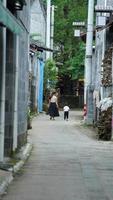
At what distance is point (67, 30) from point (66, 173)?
53.0m

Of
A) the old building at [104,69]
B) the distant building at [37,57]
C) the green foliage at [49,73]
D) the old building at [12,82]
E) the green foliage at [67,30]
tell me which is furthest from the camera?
the green foliage at [67,30]

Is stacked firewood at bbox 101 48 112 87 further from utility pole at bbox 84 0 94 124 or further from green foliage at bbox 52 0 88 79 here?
green foliage at bbox 52 0 88 79

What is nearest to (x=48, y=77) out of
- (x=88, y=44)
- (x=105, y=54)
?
(x=88, y=44)

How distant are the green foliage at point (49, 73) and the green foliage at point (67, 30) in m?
9.48

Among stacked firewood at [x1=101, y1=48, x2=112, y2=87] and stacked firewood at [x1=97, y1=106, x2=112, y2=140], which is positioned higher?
stacked firewood at [x1=101, y1=48, x2=112, y2=87]

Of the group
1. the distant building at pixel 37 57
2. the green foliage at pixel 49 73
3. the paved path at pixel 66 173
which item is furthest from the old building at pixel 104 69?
the green foliage at pixel 49 73

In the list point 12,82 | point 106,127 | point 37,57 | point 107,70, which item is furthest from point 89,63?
point 12,82

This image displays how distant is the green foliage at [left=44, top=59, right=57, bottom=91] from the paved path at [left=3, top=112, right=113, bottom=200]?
28.5m

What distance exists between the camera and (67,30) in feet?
220

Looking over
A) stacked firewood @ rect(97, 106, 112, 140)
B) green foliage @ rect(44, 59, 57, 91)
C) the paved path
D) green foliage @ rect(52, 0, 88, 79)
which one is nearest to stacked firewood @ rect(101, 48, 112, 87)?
stacked firewood @ rect(97, 106, 112, 140)

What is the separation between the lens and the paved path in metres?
11.6

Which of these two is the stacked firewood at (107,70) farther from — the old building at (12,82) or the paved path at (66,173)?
the old building at (12,82)

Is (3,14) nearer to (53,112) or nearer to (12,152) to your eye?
(12,152)

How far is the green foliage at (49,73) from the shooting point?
5325 centimetres
